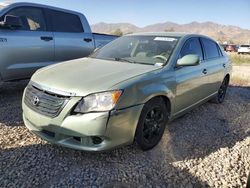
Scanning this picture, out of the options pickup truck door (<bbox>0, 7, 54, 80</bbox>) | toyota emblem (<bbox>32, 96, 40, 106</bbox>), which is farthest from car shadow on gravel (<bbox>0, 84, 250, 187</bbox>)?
pickup truck door (<bbox>0, 7, 54, 80</bbox>)

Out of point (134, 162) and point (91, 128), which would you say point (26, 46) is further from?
point (134, 162)

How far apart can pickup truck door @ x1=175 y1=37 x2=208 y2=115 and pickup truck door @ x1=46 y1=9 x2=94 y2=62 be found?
8.85 feet

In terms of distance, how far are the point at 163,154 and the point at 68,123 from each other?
4.51ft

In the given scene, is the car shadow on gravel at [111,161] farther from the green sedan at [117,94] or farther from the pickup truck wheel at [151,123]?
the green sedan at [117,94]

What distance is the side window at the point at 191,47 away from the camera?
4.39 m

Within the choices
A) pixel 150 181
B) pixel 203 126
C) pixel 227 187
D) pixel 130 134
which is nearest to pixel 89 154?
pixel 130 134

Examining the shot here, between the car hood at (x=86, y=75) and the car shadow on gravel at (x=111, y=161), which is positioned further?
the car hood at (x=86, y=75)

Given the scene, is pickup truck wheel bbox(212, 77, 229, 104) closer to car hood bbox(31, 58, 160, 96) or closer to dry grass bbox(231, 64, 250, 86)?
car hood bbox(31, 58, 160, 96)

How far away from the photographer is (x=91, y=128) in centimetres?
301

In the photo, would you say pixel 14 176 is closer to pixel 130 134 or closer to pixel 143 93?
pixel 130 134

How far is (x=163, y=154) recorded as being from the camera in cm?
371

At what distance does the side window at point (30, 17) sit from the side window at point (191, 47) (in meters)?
3.02

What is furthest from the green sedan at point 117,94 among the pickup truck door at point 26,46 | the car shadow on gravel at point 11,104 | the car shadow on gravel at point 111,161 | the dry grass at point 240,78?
the dry grass at point 240,78

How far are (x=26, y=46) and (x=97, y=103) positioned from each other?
302cm
